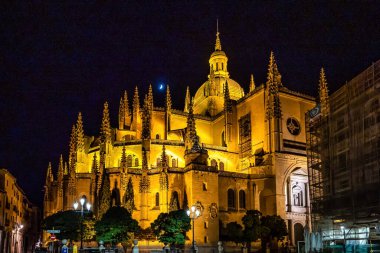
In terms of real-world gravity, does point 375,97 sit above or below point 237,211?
above

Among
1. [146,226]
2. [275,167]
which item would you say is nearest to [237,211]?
[275,167]

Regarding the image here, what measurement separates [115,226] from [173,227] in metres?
4.88

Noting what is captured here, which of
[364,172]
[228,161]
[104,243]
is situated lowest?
[104,243]

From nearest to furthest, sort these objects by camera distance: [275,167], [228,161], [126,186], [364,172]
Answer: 1. [364,172]
2. [126,186]
3. [275,167]
4. [228,161]

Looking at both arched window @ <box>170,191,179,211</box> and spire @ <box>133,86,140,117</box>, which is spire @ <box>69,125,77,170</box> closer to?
spire @ <box>133,86,140,117</box>

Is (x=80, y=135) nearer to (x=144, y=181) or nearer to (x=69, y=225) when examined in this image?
(x=144, y=181)

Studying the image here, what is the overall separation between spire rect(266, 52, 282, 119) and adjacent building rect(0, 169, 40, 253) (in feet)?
96.8

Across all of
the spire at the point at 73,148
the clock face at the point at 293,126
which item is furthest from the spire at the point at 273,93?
the spire at the point at 73,148

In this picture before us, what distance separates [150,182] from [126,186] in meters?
2.43

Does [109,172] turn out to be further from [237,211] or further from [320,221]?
[320,221]

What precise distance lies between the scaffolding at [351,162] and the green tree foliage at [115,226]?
1560 cm

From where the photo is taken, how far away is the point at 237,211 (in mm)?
49844

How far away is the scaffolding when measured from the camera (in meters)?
28.0

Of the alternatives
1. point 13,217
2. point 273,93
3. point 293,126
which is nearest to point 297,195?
point 293,126
